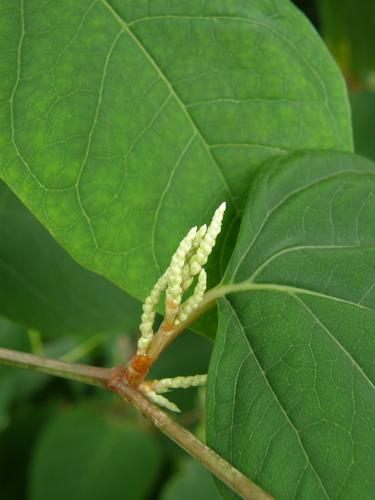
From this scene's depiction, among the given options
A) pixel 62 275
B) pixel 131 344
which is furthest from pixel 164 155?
pixel 131 344

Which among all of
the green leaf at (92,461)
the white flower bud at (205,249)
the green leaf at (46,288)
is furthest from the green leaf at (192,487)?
the white flower bud at (205,249)

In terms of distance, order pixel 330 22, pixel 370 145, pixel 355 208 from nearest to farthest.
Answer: pixel 355 208 < pixel 370 145 < pixel 330 22

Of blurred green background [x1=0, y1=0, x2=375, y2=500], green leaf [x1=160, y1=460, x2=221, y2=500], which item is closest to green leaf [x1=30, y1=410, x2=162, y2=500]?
blurred green background [x1=0, y1=0, x2=375, y2=500]

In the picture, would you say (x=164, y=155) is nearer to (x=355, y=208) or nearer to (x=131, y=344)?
(x=355, y=208)

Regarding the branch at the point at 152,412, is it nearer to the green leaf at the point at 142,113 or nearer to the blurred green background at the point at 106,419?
the green leaf at the point at 142,113

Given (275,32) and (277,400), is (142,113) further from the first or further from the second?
(277,400)

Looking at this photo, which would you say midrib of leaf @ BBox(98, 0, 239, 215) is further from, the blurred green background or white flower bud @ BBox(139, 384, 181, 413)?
the blurred green background
